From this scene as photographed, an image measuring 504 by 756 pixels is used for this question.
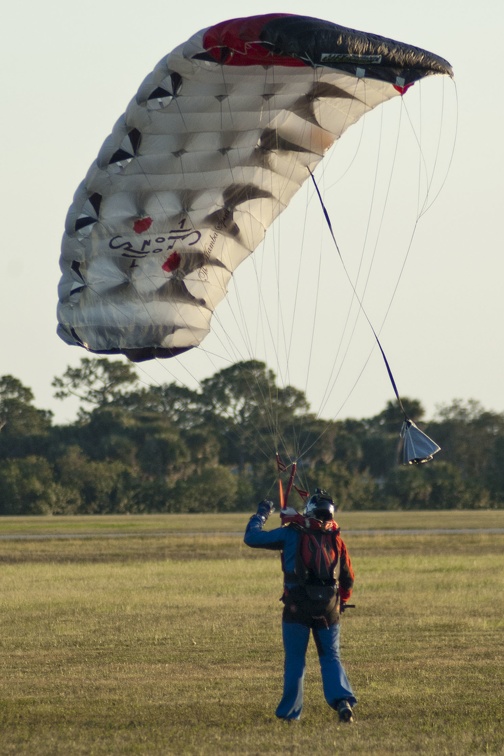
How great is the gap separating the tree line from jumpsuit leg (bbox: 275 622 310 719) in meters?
61.3

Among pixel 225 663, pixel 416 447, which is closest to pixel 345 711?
pixel 416 447

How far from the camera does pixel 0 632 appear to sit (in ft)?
53.3

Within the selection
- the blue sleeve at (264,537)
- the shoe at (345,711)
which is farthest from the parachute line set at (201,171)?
the shoe at (345,711)

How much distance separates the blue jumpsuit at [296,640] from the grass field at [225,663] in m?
0.22

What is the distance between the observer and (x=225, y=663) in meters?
13.3

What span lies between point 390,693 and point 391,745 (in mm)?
2255

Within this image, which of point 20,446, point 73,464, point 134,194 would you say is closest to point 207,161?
point 134,194

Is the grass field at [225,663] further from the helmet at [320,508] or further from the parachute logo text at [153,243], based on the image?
the parachute logo text at [153,243]

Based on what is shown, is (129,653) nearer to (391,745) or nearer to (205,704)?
(205,704)

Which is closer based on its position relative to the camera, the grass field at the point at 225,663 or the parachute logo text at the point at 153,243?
the grass field at the point at 225,663

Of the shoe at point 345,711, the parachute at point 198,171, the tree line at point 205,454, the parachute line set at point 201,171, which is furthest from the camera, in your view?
the tree line at point 205,454

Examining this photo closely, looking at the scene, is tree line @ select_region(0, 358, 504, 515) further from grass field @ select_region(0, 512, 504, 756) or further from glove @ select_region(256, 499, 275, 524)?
glove @ select_region(256, 499, 275, 524)

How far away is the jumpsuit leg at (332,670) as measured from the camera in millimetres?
10094

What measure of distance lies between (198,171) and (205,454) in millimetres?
83411
